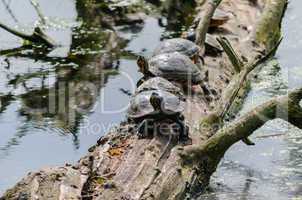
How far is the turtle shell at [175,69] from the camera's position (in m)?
5.01

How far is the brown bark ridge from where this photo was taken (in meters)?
3.44

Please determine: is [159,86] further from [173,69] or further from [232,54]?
[232,54]

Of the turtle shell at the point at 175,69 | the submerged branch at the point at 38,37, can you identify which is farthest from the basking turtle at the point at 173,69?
the submerged branch at the point at 38,37

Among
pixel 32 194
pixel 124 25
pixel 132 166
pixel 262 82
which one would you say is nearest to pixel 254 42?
pixel 262 82

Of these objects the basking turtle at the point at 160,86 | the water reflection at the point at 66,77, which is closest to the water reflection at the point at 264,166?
the basking turtle at the point at 160,86

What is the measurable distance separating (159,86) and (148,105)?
0.34 m

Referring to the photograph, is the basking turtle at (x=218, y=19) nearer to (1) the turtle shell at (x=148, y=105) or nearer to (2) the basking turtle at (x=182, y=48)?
(2) the basking turtle at (x=182, y=48)

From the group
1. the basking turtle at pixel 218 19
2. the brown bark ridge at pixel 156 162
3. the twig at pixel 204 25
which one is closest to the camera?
the brown bark ridge at pixel 156 162

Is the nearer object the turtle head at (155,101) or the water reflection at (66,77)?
the turtle head at (155,101)

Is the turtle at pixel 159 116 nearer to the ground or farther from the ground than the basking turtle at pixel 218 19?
nearer to the ground

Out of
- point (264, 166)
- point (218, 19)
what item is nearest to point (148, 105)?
point (264, 166)

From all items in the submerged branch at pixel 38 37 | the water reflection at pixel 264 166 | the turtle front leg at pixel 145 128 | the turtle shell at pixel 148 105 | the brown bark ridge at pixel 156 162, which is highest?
the turtle shell at pixel 148 105

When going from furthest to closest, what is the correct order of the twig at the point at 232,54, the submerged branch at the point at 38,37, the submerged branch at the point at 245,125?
the submerged branch at the point at 38,37 → the twig at the point at 232,54 → the submerged branch at the point at 245,125

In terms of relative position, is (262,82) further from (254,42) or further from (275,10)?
(275,10)
